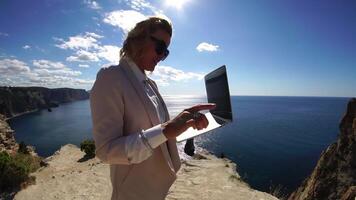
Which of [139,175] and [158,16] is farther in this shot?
[158,16]

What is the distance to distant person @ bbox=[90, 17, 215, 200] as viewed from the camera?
1.50 meters

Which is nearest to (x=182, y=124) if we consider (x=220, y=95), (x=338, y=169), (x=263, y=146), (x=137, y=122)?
(x=137, y=122)

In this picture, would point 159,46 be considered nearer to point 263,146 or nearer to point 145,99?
point 145,99

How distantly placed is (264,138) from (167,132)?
222 ft

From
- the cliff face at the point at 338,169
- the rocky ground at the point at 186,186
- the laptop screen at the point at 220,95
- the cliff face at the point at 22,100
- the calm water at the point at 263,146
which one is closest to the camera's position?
the laptop screen at the point at 220,95

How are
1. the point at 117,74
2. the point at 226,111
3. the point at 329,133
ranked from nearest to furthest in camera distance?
the point at 117,74 < the point at 226,111 < the point at 329,133

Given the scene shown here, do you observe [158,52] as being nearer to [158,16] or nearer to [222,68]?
[158,16]

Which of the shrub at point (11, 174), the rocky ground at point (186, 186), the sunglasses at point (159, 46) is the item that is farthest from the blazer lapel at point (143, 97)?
the shrub at point (11, 174)

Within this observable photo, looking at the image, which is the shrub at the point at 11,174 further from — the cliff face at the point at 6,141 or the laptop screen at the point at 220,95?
the cliff face at the point at 6,141

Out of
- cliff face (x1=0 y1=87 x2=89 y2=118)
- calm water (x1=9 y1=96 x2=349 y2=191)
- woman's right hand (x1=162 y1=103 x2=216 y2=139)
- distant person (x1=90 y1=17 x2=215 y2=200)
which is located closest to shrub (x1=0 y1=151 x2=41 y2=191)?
distant person (x1=90 y1=17 x2=215 y2=200)

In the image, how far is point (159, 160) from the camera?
1807 millimetres

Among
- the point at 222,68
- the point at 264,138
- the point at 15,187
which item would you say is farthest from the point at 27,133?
the point at 222,68

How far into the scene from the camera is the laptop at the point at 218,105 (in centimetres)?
243

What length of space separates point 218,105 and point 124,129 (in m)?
1.31
